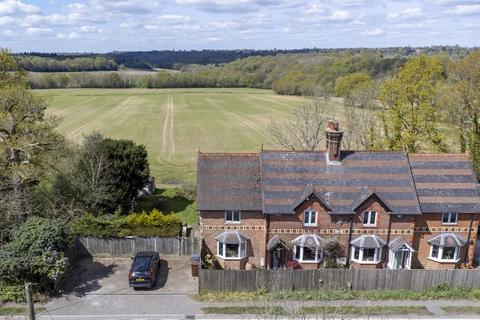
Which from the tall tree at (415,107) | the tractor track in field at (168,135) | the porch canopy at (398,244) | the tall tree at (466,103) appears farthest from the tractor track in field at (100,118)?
the porch canopy at (398,244)

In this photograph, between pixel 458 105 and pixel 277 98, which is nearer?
pixel 458 105

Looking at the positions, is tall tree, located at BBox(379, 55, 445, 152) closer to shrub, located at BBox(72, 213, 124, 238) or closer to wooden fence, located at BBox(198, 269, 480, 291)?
wooden fence, located at BBox(198, 269, 480, 291)

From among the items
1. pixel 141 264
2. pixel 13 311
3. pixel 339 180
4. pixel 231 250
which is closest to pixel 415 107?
pixel 339 180

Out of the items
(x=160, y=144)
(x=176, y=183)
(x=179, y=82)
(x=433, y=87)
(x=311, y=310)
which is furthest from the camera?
(x=179, y=82)

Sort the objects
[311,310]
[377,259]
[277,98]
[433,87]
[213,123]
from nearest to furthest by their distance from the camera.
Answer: [311,310] < [377,259] < [433,87] < [213,123] < [277,98]

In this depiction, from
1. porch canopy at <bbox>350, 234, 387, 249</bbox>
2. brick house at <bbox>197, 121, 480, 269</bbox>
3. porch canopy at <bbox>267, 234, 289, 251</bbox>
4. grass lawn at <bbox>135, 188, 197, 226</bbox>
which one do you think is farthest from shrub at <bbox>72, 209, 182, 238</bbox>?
porch canopy at <bbox>350, 234, 387, 249</bbox>

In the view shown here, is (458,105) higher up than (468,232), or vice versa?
(458,105)

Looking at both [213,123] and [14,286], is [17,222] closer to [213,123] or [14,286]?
[14,286]

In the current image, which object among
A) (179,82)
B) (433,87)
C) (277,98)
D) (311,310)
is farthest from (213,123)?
(179,82)
